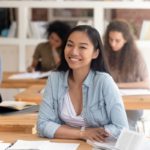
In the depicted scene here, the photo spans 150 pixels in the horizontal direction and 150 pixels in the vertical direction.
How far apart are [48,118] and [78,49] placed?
0.41 metres

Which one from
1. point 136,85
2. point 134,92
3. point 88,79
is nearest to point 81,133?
point 88,79

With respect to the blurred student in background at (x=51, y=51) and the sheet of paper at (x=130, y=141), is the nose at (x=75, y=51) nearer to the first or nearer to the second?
the sheet of paper at (x=130, y=141)

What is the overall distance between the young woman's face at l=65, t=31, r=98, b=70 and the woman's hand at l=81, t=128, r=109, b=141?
378mm

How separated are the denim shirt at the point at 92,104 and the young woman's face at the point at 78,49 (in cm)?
10

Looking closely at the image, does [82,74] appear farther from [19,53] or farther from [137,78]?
[19,53]

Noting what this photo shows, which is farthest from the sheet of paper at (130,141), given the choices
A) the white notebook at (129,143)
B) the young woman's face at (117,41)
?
the young woman's face at (117,41)

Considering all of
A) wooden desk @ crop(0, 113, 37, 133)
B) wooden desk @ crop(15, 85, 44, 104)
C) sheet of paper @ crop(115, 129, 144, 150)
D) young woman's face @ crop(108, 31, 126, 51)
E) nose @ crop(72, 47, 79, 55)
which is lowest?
wooden desk @ crop(0, 113, 37, 133)

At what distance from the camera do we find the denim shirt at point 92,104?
7.39 ft

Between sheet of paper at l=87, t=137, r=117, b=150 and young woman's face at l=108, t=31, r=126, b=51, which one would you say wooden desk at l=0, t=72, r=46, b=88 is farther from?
sheet of paper at l=87, t=137, r=117, b=150

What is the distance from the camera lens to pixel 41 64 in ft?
16.2

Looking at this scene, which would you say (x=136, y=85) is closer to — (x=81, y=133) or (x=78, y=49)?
(x=78, y=49)

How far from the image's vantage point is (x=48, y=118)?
234cm

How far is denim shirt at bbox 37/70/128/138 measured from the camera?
2.25 m

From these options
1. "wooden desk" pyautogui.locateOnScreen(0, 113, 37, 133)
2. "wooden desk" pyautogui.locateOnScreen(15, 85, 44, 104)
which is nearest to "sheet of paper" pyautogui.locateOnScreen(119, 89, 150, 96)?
"wooden desk" pyautogui.locateOnScreen(15, 85, 44, 104)
